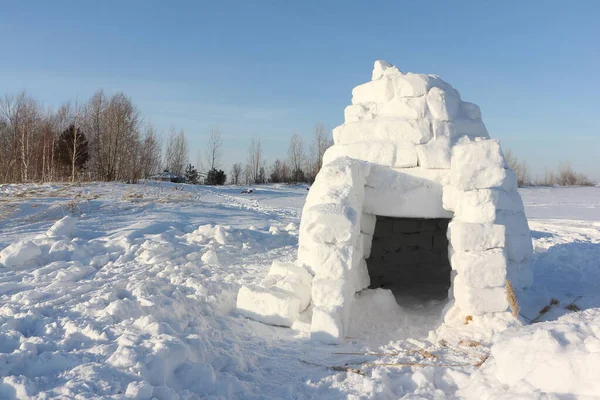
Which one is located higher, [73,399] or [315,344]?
[73,399]

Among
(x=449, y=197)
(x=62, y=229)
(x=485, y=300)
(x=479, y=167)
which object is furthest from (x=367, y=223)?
(x=62, y=229)

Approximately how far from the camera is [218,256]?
18.5 ft

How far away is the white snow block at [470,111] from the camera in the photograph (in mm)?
4762

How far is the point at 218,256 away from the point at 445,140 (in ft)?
10.7

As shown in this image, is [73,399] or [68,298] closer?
[73,399]

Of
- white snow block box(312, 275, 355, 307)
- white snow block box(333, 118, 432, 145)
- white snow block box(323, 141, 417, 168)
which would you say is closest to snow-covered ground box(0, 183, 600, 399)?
white snow block box(312, 275, 355, 307)

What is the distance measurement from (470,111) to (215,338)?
3.72 meters

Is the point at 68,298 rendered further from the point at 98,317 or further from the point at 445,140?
the point at 445,140

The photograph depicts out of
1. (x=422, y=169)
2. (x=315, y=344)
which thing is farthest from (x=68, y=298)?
(x=422, y=169)

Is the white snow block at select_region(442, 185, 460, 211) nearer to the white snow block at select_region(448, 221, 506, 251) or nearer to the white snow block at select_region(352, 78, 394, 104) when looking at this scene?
the white snow block at select_region(448, 221, 506, 251)

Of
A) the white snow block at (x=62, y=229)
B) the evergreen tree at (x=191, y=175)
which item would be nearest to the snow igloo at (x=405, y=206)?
the white snow block at (x=62, y=229)

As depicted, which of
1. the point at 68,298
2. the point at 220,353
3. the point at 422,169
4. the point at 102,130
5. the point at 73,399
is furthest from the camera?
the point at 102,130

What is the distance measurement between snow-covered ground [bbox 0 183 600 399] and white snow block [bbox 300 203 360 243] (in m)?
0.78

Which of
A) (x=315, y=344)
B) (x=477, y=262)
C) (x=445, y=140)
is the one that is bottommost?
(x=315, y=344)
